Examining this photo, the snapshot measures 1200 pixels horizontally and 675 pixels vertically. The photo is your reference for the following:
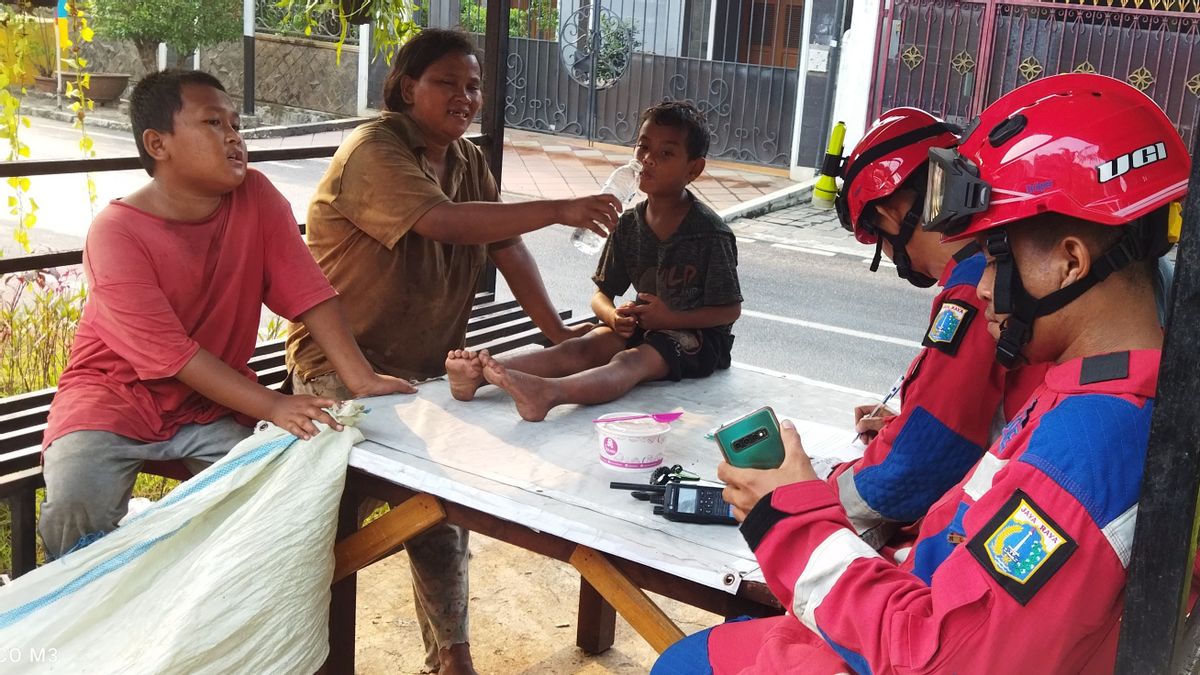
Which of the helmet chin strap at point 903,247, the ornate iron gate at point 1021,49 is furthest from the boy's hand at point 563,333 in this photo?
the ornate iron gate at point 1021,49

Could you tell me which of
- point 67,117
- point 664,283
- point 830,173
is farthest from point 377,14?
point 67,117

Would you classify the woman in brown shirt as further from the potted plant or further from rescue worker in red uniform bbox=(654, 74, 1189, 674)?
rescue worker in red uniform bbox=(654, 74, 1189, 674)

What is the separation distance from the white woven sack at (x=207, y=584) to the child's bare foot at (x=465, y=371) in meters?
0.44

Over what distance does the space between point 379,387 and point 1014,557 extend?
6.20 ft

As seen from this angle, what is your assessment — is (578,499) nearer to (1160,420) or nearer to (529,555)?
(1160,420)

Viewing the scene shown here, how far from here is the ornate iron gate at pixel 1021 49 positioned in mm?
12016

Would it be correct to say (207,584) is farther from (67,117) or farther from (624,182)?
(67,117)

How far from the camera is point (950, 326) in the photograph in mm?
2076

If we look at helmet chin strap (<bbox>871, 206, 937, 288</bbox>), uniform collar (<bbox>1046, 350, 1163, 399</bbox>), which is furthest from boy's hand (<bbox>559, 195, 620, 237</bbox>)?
uniform collar (<bbox>1046, 350, 1163, 399</bbox>)

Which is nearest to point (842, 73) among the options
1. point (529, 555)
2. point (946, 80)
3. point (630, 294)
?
point (946, 80)

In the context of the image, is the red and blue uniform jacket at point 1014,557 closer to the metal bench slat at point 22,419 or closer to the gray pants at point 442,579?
the gray pants at point 442,579

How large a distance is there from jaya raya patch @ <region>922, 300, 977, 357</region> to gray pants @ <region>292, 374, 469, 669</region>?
156 cm

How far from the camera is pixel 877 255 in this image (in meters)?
2.40

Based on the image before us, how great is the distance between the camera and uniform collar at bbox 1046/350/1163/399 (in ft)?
4.91
